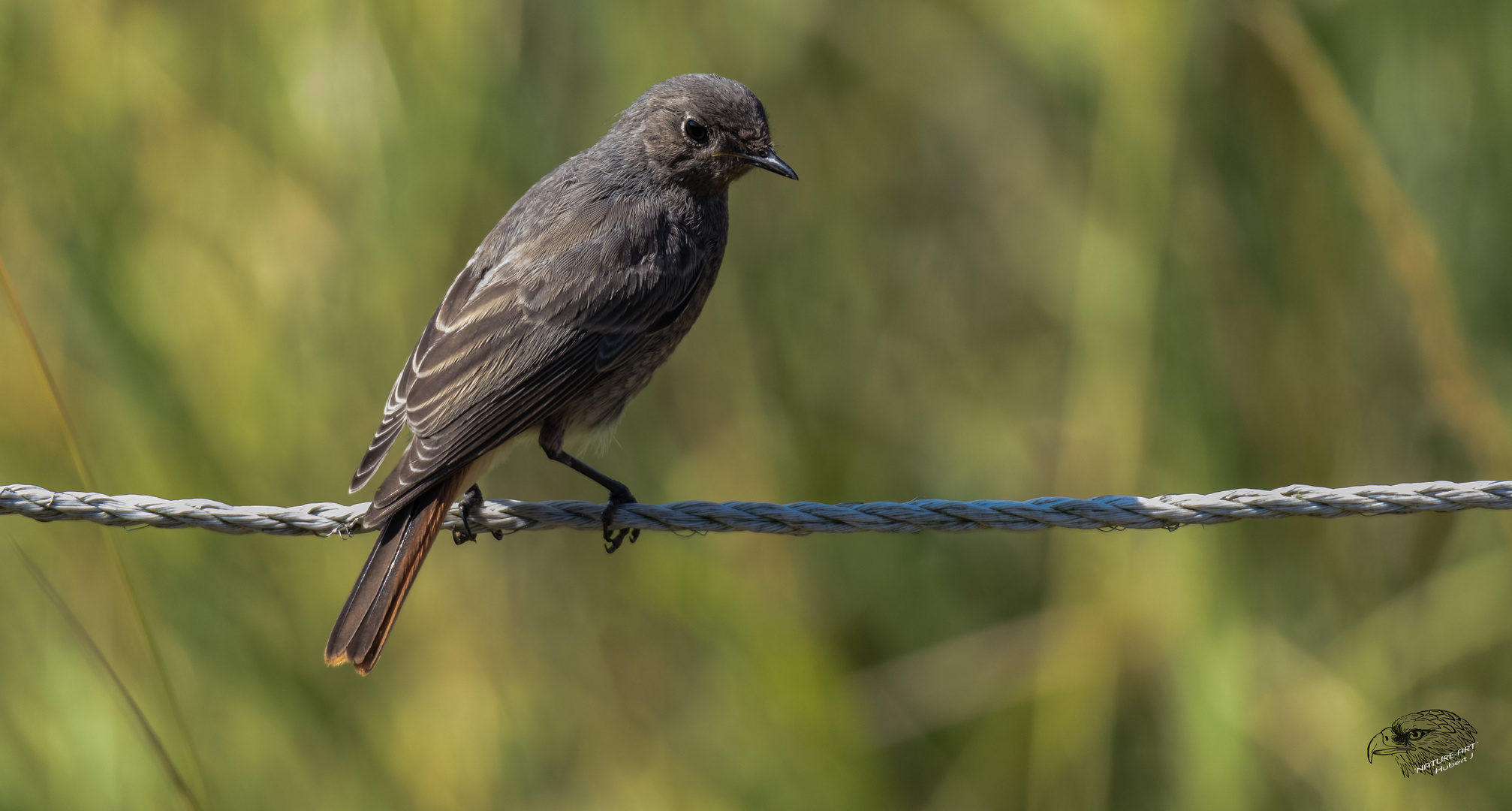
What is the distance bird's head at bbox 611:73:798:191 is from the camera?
13.3 feet

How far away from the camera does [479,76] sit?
3.90 metres

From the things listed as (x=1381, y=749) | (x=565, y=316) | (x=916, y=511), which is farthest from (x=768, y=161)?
(x=1381, y=749)

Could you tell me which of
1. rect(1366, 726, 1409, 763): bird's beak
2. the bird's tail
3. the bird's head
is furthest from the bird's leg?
rect(1366, 726, 1409, 763): bird's beak

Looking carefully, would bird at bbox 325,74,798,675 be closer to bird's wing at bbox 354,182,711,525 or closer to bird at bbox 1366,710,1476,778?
bird's wing at bbox 354,182,711,525

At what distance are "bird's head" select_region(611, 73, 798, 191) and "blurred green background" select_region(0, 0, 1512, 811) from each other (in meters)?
0.13

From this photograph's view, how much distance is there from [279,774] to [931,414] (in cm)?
260

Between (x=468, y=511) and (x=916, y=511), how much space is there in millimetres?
1552

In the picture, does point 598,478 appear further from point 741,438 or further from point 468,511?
point 741,438

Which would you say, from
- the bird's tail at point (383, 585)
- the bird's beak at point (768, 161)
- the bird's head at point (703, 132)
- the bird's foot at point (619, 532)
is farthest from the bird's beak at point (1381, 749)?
the bird's tail at point (383, 585)

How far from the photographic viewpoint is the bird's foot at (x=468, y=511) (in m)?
3.48

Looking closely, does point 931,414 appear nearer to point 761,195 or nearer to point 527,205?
point 761,195

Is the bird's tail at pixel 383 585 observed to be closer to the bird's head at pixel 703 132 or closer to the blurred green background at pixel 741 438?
the blurred green background at pixel 741 438

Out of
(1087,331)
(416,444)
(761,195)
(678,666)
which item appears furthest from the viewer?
(761,195)

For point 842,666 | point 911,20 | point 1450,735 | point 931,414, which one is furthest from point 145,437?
point 1450,735
